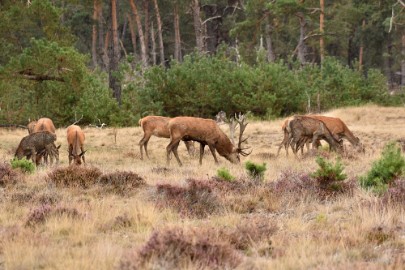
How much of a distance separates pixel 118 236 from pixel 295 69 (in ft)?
93.2

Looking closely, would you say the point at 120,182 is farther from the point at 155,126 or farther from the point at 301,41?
the point at 301,41

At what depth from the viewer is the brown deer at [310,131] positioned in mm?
17969

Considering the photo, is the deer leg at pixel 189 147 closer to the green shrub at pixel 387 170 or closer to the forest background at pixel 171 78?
the forest background at pixel 171 78

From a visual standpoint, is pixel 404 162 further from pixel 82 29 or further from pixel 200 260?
pixel 82 29

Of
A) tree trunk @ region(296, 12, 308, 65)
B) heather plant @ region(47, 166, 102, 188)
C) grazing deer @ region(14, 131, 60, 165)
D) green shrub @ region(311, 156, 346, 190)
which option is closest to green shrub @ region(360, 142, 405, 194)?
green shrub @ region(311, 156, 346, 190)

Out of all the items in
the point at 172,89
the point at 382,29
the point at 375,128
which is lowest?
the point at 375,128

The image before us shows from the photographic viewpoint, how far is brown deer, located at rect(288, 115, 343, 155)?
1797cm

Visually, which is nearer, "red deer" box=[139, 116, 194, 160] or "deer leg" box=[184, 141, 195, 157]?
"deer leg" box=[184, 141, 195, 157]

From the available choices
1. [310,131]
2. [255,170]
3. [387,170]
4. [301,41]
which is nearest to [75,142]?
[255,170]

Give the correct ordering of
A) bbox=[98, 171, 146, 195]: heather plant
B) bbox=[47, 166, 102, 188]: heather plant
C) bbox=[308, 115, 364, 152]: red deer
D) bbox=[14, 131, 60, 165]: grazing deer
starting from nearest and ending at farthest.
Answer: bbox=[98, 171, 146, 195]: heather plant
bbox=[47, 166, 102, 188]: heather plant
bbox=[14, 131, 60, 165]: grazing deer
bbox=[308, 115, 364, 152]: red deer

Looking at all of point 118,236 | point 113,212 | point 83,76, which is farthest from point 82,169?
Answer: point 83,76

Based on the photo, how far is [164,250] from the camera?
6.28 metres

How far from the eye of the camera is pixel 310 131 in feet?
59.5

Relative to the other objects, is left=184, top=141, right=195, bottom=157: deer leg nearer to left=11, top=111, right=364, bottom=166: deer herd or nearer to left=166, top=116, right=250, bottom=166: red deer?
left=11, top=111, right=364, bottom=166: deer herd
